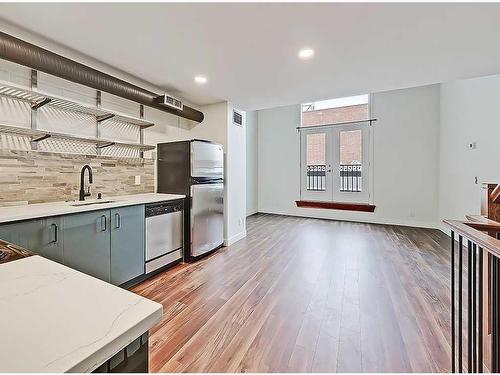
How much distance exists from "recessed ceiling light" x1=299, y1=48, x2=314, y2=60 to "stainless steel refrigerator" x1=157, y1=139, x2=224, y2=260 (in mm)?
1717

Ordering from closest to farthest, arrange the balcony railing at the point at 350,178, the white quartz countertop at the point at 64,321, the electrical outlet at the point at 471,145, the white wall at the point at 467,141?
the white quartz countertop at the point at 64,321
the white wall at the point at 467,141
the electrical outlet at the point at 471,145
the balcony railing at the point at 350,178

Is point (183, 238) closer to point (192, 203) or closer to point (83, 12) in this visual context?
point (192, 203)

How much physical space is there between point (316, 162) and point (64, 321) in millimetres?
6599

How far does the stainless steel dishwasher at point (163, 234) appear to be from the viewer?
111 inches

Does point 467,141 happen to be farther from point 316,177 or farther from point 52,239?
point 52,239

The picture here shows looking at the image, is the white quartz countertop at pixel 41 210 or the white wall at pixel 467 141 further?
the white wall at pixel 467 141

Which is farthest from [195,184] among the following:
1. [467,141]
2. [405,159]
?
[405,159]

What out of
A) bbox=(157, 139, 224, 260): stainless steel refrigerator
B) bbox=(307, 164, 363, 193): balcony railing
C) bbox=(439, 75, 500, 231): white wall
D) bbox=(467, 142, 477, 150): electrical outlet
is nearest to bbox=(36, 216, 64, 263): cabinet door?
bbox=(157, 139, 224, 260): stainless steel refrigerator

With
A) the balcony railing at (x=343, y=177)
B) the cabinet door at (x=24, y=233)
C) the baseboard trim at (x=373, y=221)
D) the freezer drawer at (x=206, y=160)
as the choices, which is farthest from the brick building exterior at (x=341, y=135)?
the cabinet door at (x=24, y=233)

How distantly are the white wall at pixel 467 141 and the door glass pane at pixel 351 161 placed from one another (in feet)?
5.37

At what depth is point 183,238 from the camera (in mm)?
3363

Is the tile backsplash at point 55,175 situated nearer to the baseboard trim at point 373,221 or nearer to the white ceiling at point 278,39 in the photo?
the white ceiling at point 278,39

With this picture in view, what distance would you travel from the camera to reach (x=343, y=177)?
20.7 feet

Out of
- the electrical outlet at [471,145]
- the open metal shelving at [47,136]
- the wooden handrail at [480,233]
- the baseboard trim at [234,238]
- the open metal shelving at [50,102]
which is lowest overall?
the baseboard trim at [234,238]
